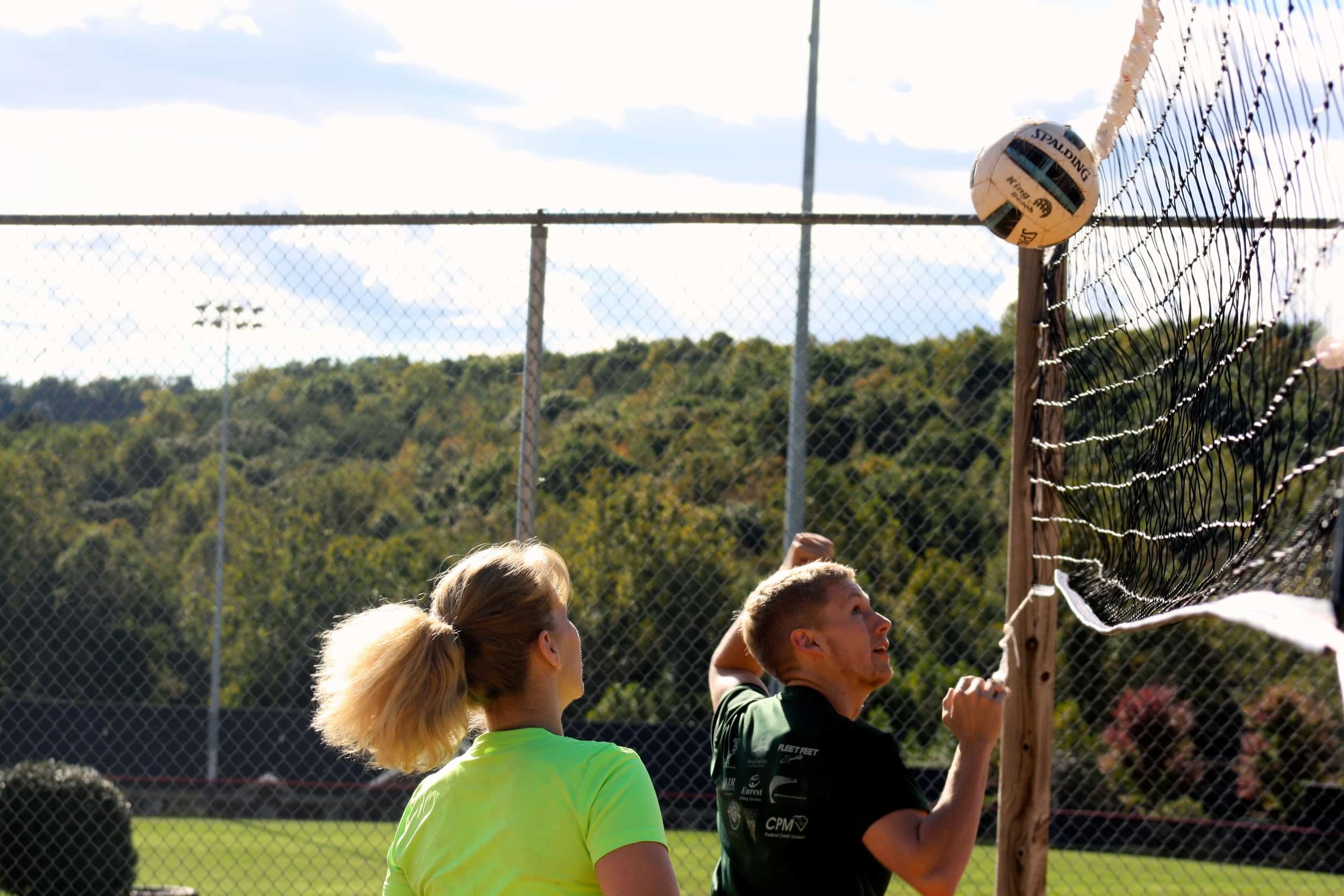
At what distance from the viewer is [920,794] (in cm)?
238

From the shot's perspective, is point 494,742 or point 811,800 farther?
point 811,800

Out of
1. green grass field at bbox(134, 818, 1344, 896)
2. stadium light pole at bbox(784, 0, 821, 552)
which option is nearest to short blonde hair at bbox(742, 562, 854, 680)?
stadium light pole at bbox(784, 0, 821, 552)

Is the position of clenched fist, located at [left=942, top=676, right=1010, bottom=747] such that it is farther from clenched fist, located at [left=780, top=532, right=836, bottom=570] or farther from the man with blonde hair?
clenched fist, located at [left=780, top=532, right=836, bottom=570]

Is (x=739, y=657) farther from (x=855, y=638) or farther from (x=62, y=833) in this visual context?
(x=62, y=833)

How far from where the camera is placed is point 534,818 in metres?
1.98

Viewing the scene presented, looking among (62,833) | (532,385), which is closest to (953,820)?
(532,385)

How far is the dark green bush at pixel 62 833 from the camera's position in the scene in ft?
21.2

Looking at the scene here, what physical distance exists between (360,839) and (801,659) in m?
13.4

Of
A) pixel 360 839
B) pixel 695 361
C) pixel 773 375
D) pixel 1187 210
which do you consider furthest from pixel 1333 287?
pixel 360 839

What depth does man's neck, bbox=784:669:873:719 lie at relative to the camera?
2.56m

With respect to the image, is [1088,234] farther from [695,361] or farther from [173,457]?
[173,457]

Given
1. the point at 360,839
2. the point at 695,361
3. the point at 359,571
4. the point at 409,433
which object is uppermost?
the point at 695,361

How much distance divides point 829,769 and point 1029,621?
1506 millimetres

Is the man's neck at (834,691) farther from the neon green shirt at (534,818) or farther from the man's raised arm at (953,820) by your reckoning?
the neon green shirt at (534,818)
